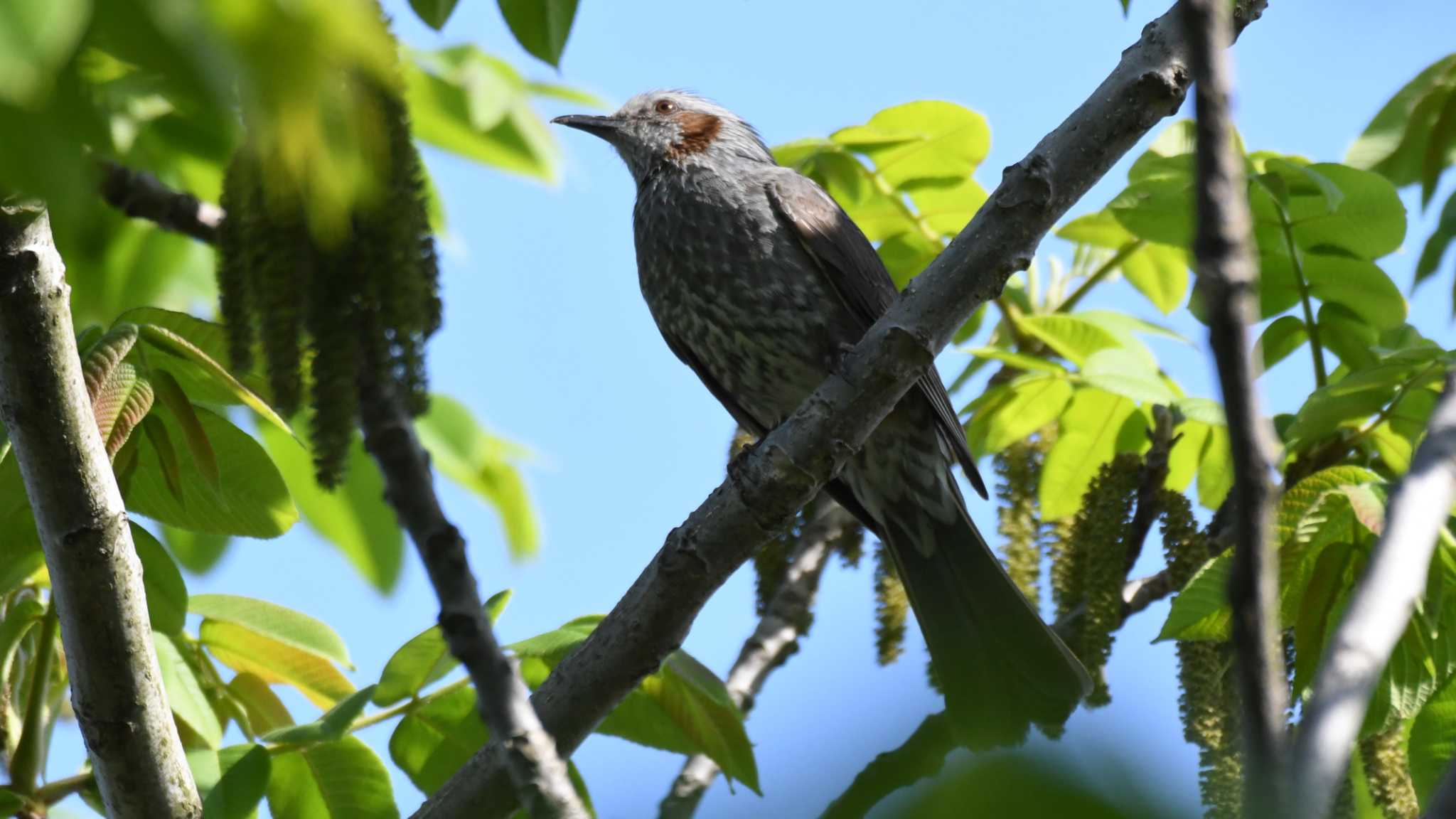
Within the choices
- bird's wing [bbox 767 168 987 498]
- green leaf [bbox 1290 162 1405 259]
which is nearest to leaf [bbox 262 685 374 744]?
bird's wing [bbox 767 168 987 498]

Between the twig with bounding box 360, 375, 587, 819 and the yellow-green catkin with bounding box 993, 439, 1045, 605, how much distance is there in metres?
2.91

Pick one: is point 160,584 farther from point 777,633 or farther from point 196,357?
point 777,633

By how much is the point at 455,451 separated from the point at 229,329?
2668mm

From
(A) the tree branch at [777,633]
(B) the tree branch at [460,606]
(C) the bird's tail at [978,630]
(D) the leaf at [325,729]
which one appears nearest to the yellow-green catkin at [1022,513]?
(C) the bird's tail at [978,630]

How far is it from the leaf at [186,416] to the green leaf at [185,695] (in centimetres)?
68

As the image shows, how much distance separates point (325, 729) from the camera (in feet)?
9.82

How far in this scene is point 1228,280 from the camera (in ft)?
3.68

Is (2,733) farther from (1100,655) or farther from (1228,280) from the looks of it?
(1228,280)

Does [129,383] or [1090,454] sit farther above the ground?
[1090,454]

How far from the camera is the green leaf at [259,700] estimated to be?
12.0ft

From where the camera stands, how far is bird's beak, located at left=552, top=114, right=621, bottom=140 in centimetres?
594

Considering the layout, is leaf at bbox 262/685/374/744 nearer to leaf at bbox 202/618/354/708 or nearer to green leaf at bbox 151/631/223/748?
green leaf at bbox 151/631/223/748

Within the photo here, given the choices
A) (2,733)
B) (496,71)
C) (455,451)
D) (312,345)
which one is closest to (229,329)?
(312,345)

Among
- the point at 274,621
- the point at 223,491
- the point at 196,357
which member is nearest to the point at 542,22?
the point at 196,357
